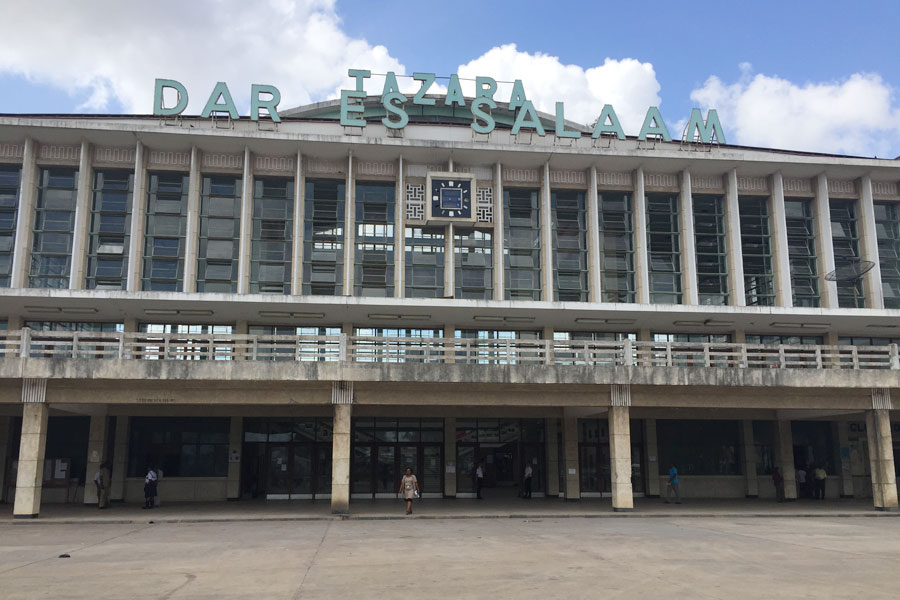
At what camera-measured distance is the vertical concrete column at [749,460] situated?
115 feet

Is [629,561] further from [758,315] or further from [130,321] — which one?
[130,321]

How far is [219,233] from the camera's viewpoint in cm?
3356

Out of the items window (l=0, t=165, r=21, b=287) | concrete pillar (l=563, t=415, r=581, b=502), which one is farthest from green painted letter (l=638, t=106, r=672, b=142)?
window (l=0, t=165, r=21, b=287)

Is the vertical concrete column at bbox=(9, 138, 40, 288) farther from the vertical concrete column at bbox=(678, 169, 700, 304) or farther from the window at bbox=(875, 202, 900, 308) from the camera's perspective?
the window at bbox=(875, 202, 900, 308)

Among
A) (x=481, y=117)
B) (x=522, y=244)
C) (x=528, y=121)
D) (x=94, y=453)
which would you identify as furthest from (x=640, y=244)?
(x=94, y=453)

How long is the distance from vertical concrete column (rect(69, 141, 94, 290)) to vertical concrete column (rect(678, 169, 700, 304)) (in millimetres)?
26593

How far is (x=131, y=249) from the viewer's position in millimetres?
31938

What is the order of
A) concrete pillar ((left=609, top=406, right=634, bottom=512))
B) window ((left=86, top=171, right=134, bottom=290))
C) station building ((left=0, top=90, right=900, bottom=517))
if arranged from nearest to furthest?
concrete pillar ((left=609, top=406, right=634, bottom=512)), station building ((left=0, top=90, right=900, bottom=517)), window ((left=86, top=171, right=134, bottom=290))

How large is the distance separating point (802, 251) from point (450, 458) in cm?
1940

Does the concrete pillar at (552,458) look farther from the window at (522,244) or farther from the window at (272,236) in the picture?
the window at (272,236)

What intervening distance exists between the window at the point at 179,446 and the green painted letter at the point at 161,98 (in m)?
13.6

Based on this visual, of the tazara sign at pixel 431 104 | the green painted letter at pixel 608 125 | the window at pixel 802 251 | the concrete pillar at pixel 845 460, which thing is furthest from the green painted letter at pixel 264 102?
the concrete pillar at pixel 845 460

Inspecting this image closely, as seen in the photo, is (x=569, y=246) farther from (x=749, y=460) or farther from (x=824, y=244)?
(x=749, y=460)

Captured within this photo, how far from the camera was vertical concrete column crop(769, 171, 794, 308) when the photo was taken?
3434cm
